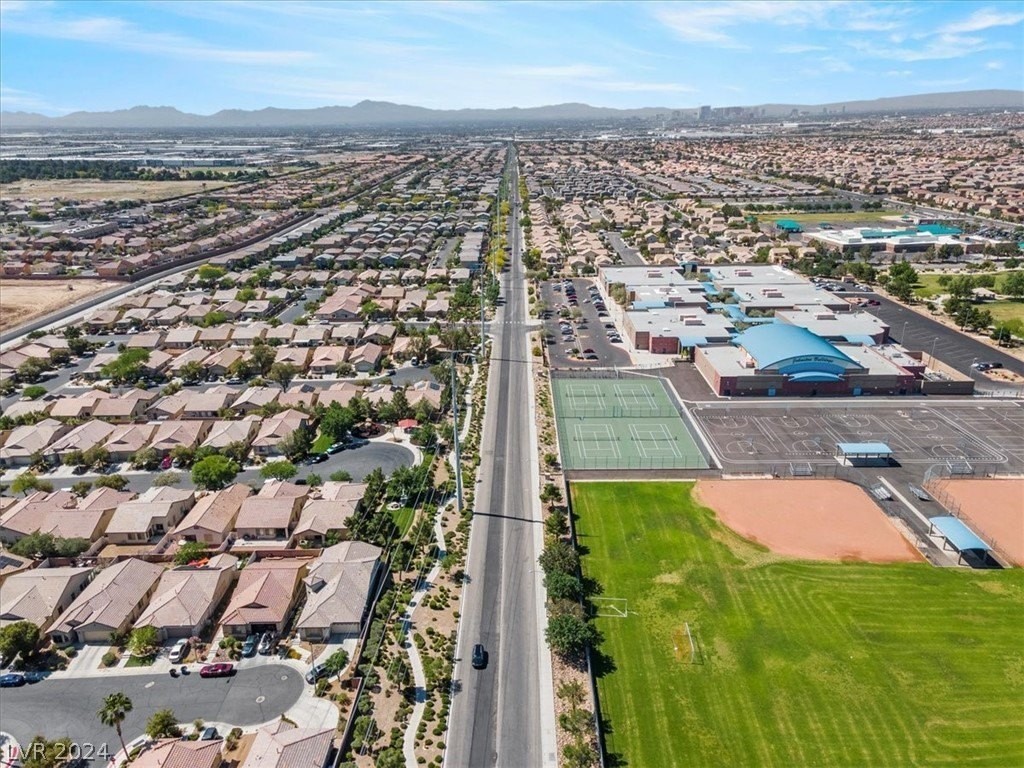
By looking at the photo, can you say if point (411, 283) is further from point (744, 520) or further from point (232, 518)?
point (744, 520)

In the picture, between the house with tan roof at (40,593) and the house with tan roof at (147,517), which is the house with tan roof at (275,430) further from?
the house with tan roof at (40,593)

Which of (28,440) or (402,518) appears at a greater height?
(28,440)

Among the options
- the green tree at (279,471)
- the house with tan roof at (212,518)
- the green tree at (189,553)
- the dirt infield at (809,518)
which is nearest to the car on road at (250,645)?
the green tree at (189,553)

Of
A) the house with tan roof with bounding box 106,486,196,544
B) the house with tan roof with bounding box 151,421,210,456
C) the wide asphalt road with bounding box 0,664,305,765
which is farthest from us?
the house with tan roof with bounding box 151,421,210,456

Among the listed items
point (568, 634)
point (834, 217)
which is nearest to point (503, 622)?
point (568, 634)

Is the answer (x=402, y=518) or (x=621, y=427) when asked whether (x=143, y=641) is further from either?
(x=621, y=427)

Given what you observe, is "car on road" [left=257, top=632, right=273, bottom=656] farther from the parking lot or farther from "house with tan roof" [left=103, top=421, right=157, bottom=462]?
the parking lot

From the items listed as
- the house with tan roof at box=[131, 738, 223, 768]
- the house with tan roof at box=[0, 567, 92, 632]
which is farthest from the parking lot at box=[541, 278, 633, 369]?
the house with tan roof at box=[131, 738, 223, 768]
